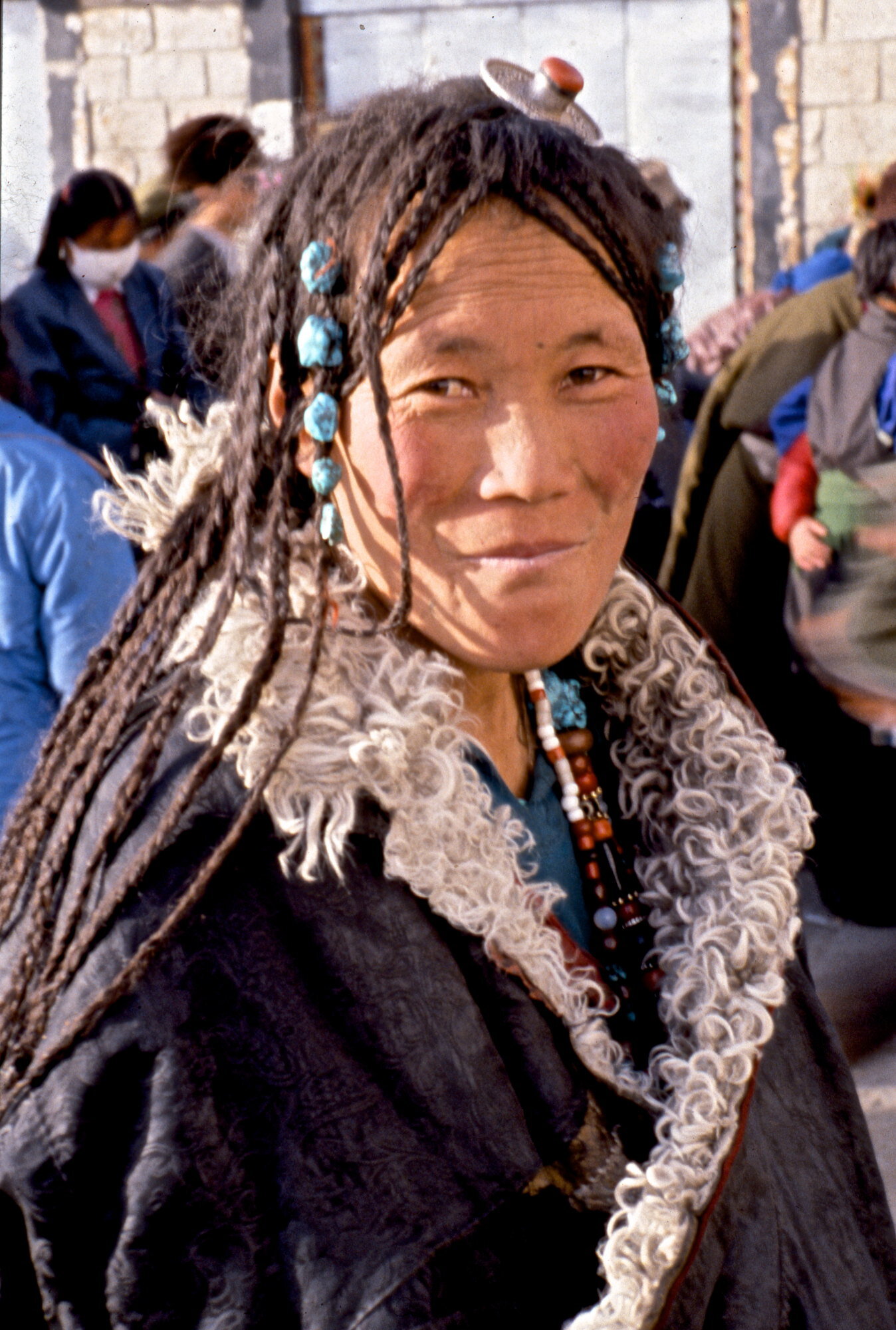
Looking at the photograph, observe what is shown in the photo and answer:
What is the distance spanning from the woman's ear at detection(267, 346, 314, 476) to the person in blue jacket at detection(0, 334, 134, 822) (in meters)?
1.80

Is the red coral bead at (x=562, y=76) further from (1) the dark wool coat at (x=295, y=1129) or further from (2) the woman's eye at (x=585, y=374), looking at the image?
(1) the dark wool coat at (x=295, y=1129)

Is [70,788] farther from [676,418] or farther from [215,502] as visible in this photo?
[676,418]

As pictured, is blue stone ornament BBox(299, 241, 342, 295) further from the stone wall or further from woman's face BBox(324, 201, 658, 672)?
the stone wall

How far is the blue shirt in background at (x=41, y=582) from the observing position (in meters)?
3.13

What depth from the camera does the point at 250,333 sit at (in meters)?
1.42

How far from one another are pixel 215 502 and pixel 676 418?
3.37 metres

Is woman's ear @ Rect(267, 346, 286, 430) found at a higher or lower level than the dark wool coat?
higher

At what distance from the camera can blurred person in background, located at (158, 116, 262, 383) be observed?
1651 millimetres

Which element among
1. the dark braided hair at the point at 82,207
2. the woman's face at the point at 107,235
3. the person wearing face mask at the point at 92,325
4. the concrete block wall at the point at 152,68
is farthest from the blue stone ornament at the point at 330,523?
the concrete block wall at the point at 152,68

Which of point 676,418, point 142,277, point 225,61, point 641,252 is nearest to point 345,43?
point 225,61

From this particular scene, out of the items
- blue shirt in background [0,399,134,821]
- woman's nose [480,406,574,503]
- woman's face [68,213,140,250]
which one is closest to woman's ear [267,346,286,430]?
woman's nose [480,406,574,503]

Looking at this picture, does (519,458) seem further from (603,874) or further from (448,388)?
(603,874)

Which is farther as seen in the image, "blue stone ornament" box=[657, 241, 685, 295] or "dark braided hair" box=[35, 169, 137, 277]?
"dark braided hair" box=[35, 169, 137, 277]

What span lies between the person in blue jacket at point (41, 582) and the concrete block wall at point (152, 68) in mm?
7408
